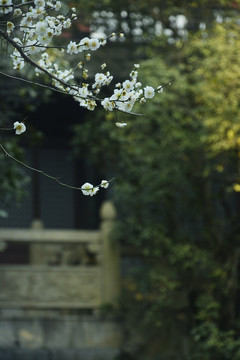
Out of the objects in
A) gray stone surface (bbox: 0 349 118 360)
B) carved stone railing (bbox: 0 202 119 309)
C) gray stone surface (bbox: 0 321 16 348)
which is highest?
carved stone railing (bbox: 0 202 119 309)

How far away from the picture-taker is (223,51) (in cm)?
1025

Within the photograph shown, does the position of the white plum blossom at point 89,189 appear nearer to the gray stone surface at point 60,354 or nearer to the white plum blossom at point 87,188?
the white plum blossom at point 87,188

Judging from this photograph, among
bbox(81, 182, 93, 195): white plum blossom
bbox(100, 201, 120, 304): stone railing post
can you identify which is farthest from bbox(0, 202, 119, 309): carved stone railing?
bbox(81, 182, 93, 195): white plum blossom

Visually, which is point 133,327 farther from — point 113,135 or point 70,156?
point 70,156

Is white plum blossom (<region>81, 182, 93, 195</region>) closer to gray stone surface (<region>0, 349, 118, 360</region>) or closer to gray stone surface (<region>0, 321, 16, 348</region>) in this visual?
gray stone surface (<region>0, 349, 118, 360</region>)

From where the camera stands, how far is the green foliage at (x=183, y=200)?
33.5ft

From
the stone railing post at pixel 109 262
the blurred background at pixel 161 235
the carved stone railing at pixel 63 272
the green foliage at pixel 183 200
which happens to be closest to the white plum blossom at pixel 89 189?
the blurred background at pixel 161 235

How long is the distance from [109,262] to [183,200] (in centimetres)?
123

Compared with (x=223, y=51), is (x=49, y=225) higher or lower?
lower

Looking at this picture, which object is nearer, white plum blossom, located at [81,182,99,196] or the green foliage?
white plum blossom, located at [81,182,99,196]

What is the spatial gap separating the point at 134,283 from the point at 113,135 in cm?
192

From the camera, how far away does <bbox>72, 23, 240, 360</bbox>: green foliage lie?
10219 mm

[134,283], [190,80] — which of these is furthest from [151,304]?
[190,80]

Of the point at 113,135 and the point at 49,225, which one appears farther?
the point at 49,225
